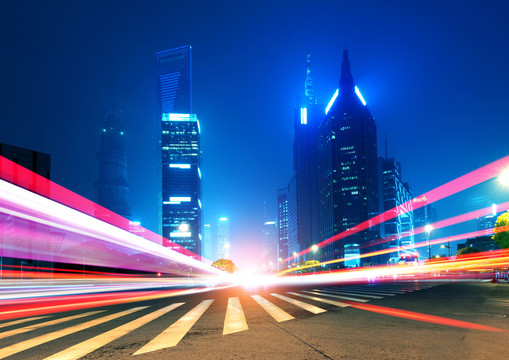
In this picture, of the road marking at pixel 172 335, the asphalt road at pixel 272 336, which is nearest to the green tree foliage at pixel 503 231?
the asphalt road at pixel 272 336

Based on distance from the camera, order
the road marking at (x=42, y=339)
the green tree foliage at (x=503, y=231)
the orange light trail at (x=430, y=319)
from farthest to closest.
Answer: the green tree foliage at (x=503, y=231), the orange light trail at (x=430, y=319), the road marking at (x=42, y=339)

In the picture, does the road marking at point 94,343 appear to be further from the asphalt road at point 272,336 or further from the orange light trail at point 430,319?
the orange light trail at point 430,319

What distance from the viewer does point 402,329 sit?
7.98 metres

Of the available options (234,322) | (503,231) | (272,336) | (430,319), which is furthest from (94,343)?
(503,231)

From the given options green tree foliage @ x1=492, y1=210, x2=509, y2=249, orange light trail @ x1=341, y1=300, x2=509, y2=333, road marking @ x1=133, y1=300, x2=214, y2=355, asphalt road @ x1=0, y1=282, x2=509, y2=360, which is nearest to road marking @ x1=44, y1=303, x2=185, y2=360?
asphalt road @ x1=0, y1=282, x2=509, y2=360

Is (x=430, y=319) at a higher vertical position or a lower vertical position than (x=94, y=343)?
lower

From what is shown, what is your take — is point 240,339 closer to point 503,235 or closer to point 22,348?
point 22,348

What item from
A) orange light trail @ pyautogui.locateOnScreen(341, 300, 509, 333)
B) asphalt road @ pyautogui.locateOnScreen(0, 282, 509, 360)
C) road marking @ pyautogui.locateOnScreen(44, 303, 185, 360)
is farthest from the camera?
orange light trail @ pyautogui.locateOnScreen(341, 300, 509, 333)

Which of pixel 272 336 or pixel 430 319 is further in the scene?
pixel 430 319

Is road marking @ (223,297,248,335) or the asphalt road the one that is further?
road marking @ (223,297,248,335)

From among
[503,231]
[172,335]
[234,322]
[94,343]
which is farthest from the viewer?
[503,231]

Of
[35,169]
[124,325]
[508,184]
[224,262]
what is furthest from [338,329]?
[224,262]

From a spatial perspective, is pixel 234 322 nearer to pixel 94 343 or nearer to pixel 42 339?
pixel 94 343

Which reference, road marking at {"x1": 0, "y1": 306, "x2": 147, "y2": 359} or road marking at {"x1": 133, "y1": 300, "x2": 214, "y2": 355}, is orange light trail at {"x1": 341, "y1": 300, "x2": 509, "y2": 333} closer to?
road marking at {"x1": 133, "y1": 300, "x2": 214, "y2": 355}
